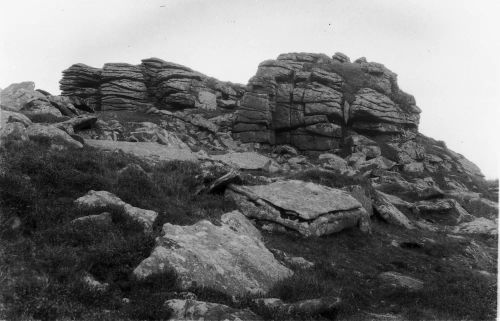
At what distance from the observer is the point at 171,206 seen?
13.7 metres

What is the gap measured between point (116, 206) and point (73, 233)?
6.91ft

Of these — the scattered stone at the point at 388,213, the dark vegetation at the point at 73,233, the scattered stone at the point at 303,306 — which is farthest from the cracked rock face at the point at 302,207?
the scattered stone at the point at 303,306

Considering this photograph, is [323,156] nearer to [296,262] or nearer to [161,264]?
[296,262]

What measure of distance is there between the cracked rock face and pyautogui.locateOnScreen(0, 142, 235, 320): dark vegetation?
45.0 inches

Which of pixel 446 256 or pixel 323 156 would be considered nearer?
pixel 446 256

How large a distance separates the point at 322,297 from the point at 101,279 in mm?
5232

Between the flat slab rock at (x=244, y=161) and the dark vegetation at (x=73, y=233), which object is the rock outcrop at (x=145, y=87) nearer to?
the flat slab rock at (x=244, y=161)

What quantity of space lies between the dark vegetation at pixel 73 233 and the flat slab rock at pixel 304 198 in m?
2.03

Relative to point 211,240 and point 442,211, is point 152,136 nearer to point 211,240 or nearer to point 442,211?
point 211,240

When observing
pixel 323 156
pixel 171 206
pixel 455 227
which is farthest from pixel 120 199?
pixel 323 156

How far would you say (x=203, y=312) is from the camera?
24.5ft

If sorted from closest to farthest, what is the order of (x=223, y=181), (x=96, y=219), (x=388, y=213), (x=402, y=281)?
(x=96, y=219), (x=402, y=281), (x=223, y=181), (x=388, y=213)

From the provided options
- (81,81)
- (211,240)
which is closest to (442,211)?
(211,240)

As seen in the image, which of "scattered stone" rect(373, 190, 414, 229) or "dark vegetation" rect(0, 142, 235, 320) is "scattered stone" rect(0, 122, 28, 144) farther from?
"scattered stone" rect(373, 190, 414, 229)
